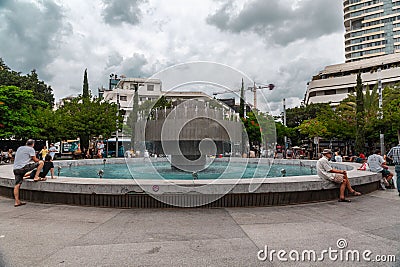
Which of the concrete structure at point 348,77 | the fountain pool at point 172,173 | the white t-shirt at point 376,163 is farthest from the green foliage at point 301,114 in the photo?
the white t-shirt at point 376,163

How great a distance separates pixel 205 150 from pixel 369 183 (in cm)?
669

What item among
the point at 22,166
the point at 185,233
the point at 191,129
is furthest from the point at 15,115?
the point at 185,233

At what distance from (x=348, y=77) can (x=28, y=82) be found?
59914 millimetres

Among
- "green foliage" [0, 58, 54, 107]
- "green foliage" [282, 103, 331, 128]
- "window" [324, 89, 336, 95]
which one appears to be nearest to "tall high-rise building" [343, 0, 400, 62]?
"window" [324, 89, 336, 95]

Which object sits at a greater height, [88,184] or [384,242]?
[88,184]

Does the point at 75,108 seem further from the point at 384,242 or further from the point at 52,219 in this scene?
the point at 384,242

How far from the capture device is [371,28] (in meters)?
87.2

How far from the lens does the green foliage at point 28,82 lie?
44.9 meters

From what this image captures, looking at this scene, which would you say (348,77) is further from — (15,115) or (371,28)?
(15,115)

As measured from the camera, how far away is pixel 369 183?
9.90 m

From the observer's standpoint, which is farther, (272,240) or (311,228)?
(311,228)

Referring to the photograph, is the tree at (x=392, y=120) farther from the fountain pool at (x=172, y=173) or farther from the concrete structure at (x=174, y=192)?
the concrete structure at (x=174, y=192)

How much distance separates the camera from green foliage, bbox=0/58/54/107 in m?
44.9

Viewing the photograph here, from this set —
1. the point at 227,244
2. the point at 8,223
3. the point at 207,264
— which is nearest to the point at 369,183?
the point at 227,244
